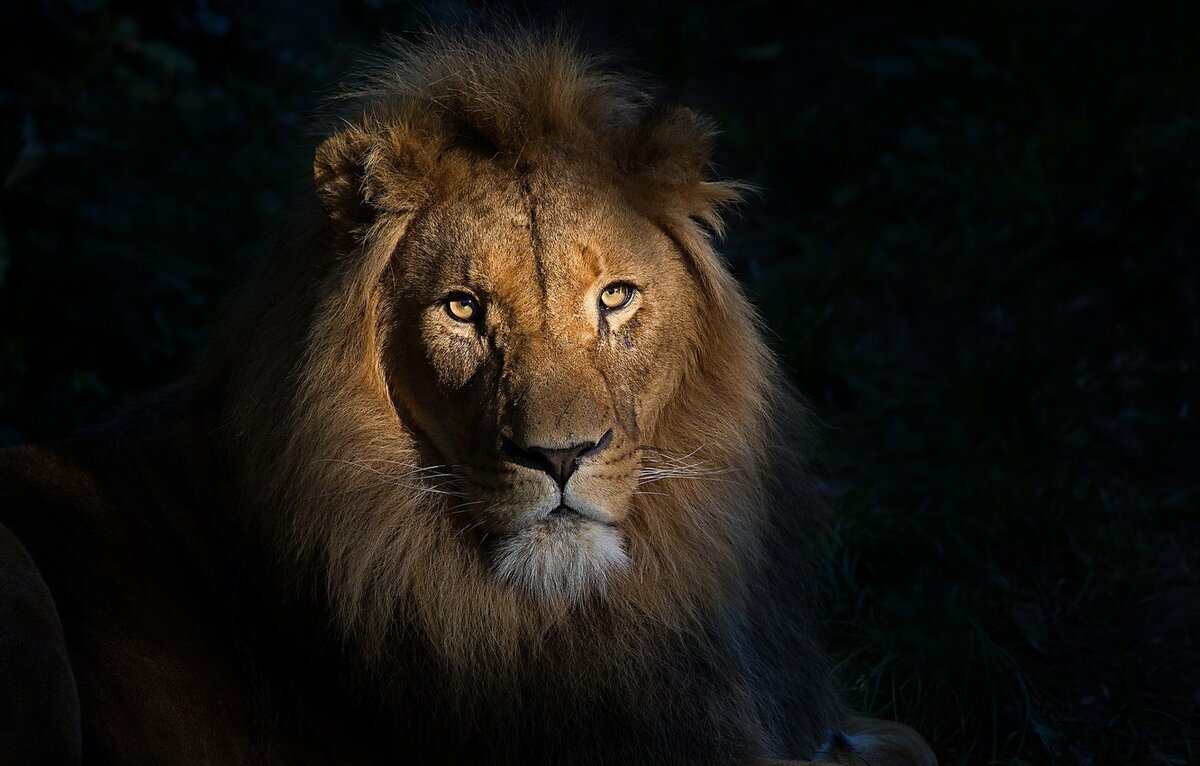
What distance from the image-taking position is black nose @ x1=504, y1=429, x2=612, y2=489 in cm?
274

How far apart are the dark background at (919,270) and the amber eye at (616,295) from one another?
0.88m

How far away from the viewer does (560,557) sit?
2859 mm

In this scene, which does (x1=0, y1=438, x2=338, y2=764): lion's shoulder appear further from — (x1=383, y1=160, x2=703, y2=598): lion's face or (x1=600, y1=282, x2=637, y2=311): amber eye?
(x1=600, y1=282, x2=637, y2=311): amber eye

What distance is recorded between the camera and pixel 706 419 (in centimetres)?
319

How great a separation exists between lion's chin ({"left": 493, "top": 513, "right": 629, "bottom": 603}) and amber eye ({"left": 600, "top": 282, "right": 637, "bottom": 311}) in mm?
495

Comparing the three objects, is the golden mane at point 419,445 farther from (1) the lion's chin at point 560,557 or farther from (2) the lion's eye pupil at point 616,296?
(2) the lion's eye pupil at point 616,296

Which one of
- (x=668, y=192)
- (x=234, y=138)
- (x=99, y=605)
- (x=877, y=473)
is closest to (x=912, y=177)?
(x=877, y=473)

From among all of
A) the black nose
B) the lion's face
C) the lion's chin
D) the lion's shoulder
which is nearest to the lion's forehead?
the lion's face

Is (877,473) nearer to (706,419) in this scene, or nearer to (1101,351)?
(1101,351)

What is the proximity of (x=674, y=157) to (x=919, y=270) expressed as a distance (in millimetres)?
3784

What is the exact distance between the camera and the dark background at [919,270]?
4270mm

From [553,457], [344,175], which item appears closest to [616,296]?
[553,457]

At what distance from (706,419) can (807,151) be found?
15.4 ft

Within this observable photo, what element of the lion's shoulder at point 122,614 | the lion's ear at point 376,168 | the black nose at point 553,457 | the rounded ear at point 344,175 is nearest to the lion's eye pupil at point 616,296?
the black nose at point 553,457
